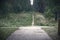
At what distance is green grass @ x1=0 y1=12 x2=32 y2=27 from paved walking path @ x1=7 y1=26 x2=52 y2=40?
0.47ft

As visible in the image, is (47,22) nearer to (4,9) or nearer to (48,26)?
(48,26)

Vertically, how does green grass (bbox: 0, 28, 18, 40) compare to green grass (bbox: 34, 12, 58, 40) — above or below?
below

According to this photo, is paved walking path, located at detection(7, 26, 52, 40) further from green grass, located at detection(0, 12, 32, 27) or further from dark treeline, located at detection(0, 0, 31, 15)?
dark treeline, located at detection(0, 0, 31, 15)

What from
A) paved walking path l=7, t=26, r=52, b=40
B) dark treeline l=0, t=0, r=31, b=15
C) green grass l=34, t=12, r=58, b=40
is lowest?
paved walking path l=7, t=26, r=52, b=40

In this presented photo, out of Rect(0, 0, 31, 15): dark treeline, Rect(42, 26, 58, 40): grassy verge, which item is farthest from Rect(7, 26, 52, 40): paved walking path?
Rect(0, 0, 31, 15): dark treeline

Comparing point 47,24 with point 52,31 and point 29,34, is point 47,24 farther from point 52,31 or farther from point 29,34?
point 29,34

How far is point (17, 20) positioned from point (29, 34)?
45 centimetres

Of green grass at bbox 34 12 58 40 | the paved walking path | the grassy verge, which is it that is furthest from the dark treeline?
the grassy verge

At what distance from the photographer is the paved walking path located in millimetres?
10688

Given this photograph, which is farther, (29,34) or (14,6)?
(14,6)

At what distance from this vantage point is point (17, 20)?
10820mm

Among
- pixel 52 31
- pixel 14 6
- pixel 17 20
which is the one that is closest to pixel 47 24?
pixel 52 31

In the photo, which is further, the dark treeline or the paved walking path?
the dark treeline

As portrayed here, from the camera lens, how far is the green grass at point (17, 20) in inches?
425
